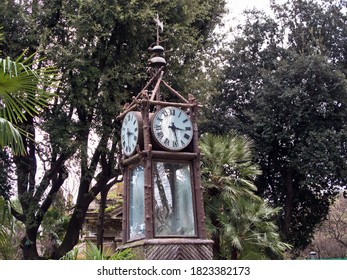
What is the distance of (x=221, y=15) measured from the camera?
1759 centimetres

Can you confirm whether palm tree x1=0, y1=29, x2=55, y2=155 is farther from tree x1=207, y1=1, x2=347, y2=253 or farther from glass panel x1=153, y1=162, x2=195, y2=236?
tree x1=207, y1=1, x2=347, y2=253

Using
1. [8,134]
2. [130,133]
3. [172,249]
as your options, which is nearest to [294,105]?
[130,133]

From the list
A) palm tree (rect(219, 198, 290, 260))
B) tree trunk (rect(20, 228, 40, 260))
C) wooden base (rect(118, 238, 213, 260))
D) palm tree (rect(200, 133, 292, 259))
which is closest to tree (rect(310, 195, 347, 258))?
palm tree (rect(200, 133, 292, 259))

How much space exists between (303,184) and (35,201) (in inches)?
369

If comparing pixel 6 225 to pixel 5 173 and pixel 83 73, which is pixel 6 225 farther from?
pixel 5 173

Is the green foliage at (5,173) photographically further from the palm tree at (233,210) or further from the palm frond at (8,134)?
the palm frond at (8,134)

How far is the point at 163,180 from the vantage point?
724 cm

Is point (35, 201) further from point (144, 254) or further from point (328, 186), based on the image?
point (328, 186)

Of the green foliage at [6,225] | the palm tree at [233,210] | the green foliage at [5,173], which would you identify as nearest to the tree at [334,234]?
the palm tree at [233,210]

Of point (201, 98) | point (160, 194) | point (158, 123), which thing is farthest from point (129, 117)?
point (201, 98)

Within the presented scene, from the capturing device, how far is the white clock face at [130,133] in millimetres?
7375

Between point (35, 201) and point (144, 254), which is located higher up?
point (35, 201)

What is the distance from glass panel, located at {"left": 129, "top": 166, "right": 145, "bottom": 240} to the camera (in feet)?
23.5

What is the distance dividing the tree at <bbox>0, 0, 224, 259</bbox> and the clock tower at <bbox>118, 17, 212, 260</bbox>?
566cm
